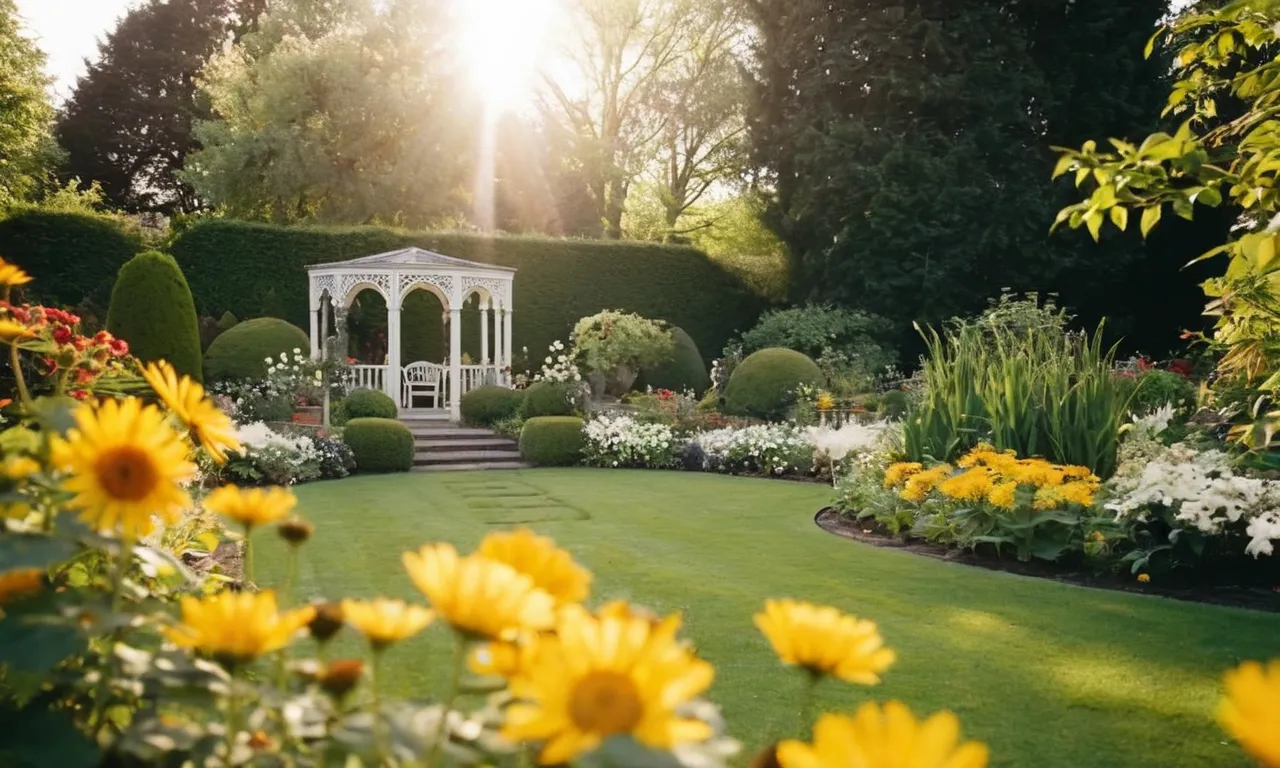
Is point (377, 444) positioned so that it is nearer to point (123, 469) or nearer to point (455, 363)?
point (455, 363)

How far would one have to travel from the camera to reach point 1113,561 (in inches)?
235

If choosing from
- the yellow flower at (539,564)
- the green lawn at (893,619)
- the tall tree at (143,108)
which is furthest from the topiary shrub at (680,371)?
the yellow flower at (539,564)

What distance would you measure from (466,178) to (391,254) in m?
10.2

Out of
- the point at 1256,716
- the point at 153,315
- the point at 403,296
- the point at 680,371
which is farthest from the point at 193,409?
the point at 680,371

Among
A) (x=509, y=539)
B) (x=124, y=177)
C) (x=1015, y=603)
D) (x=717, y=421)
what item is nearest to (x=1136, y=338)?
(x=717, y=421)

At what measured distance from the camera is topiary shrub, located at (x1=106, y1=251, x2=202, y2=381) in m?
10.9

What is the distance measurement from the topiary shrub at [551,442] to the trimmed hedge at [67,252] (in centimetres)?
767

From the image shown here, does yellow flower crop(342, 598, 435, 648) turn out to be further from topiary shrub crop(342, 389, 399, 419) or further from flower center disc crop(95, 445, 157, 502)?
topiary shrub crop(342, 389, 399, 419)

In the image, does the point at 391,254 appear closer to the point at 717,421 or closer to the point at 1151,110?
the point at 717,421

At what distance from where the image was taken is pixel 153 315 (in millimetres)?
11000

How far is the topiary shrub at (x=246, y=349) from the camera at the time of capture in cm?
1356

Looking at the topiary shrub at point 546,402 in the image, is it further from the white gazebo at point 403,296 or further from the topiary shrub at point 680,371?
the topiary shrub at point 680,371

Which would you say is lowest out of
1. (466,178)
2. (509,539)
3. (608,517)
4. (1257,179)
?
(608,517)

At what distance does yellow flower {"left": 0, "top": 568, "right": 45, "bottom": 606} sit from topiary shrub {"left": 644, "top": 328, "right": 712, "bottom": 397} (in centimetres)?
1605
